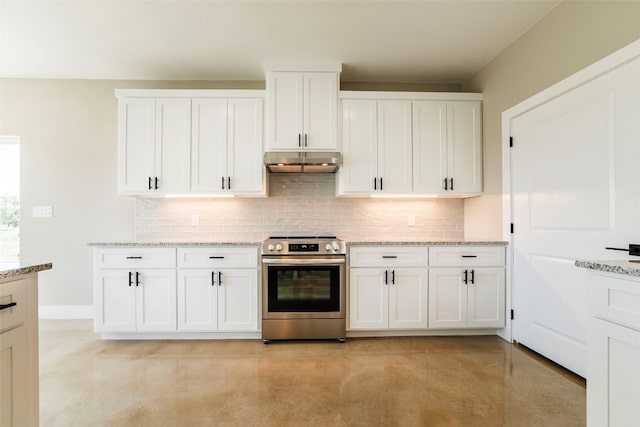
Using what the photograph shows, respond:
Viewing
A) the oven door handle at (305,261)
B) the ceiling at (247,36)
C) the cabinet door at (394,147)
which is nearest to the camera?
the ceiling at (247,36)

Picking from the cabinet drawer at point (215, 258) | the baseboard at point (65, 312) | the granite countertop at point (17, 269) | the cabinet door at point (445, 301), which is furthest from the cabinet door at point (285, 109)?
the baseboard at point (65, 312)

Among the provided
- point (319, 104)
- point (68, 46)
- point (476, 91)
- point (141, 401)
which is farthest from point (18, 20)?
point (476, 91)

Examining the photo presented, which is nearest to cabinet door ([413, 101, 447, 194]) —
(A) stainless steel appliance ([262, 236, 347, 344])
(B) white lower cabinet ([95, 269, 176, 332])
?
(A) stainless steel appliance ([262, 236, 347, 344])

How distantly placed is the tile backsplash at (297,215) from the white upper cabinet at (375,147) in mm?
386

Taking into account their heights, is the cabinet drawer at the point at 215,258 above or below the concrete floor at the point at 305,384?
above

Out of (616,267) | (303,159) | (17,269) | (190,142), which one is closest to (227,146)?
(190,142)

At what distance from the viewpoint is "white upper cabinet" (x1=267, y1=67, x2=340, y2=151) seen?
313 cm

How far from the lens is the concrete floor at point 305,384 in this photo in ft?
5.92

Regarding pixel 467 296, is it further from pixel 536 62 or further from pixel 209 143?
pixel 209 143

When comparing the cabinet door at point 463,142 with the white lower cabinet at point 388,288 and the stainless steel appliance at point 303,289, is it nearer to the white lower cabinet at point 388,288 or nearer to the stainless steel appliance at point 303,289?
the white lower cabinet at point 388,288

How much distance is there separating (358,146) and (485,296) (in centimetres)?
190

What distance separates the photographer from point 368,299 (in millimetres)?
2920

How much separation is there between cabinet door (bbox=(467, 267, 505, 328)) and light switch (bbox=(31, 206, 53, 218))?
4.53 m

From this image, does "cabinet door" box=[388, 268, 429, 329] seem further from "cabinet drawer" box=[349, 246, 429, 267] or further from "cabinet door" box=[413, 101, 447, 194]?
"cabinet door" box=[413, 101, 447, 194]
